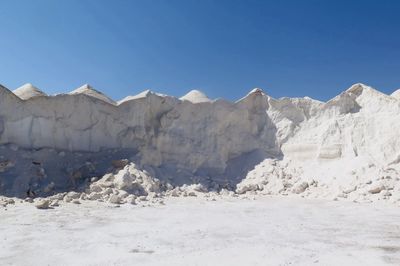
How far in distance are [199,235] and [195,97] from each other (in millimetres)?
12978

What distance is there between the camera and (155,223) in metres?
9.20

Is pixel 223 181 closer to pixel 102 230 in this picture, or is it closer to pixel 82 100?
pixel 82 100

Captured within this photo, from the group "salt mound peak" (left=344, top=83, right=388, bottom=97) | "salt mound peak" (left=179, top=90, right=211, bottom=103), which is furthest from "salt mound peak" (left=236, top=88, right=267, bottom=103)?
"salt mound peak" (left=344, top=83, right=388, bottom=97)

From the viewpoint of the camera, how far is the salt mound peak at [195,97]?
65.1 feet

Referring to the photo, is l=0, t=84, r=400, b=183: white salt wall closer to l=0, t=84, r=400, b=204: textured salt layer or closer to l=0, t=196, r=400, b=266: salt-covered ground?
l=0, t=84, r=400, b=204: textured salt layer

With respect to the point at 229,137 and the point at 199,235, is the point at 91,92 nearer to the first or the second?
the point at 229,137

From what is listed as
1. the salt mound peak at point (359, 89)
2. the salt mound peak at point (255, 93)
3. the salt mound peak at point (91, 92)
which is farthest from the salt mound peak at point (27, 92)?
the salt mound peak at point (359, 89)

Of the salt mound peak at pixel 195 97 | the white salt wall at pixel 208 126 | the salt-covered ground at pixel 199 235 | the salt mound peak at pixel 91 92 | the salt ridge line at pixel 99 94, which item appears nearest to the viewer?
the salt-covered ground at pixel 199 235

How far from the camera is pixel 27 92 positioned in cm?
1720

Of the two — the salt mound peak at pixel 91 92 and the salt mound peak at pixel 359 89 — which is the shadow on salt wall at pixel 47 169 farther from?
the salt mound peak at pixel 359 89

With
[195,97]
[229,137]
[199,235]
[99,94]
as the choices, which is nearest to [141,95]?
[99,94]

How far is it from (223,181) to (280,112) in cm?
490

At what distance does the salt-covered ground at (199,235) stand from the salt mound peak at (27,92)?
6.40 meters

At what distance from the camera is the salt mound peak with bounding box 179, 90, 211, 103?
1983 cm
